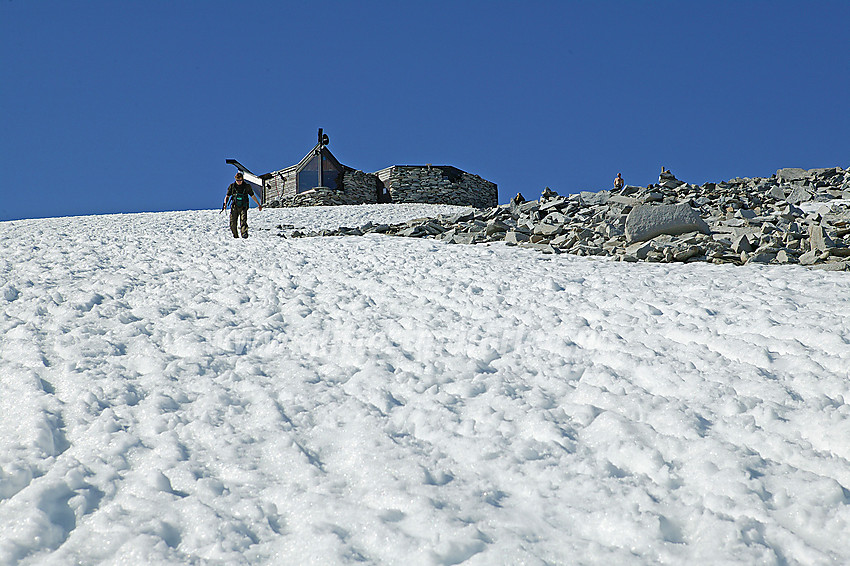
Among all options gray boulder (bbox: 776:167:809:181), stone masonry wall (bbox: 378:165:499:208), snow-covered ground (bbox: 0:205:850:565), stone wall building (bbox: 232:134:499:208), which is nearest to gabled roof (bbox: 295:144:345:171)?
stone wall building (bbox: 232:134:499:208)

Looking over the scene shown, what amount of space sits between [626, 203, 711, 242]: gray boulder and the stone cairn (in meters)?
0.02

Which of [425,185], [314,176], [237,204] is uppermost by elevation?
[314,176]

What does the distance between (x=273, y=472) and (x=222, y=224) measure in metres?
14.3

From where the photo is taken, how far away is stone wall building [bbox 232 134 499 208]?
127 ft

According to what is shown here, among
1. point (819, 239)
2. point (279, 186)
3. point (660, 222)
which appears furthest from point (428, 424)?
point (279, 186)

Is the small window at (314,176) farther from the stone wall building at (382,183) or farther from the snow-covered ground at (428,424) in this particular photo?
the snow-covered ground at (428,424)

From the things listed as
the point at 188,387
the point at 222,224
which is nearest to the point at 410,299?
the point at 188,387

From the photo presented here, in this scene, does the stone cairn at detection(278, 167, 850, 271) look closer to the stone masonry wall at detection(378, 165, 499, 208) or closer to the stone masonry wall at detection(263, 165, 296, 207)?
the stone masonry wall at detection(378, 165, 499, 208)

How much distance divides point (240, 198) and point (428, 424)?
1115cm

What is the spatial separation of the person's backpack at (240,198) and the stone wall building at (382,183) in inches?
946

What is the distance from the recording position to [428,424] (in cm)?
363

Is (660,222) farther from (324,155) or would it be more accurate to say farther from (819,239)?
(324,155)

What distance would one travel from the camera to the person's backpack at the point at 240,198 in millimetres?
13359

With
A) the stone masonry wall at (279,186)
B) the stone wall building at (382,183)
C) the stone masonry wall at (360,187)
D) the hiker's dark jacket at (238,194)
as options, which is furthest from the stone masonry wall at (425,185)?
the hiker's dark jacket at (238,194)
